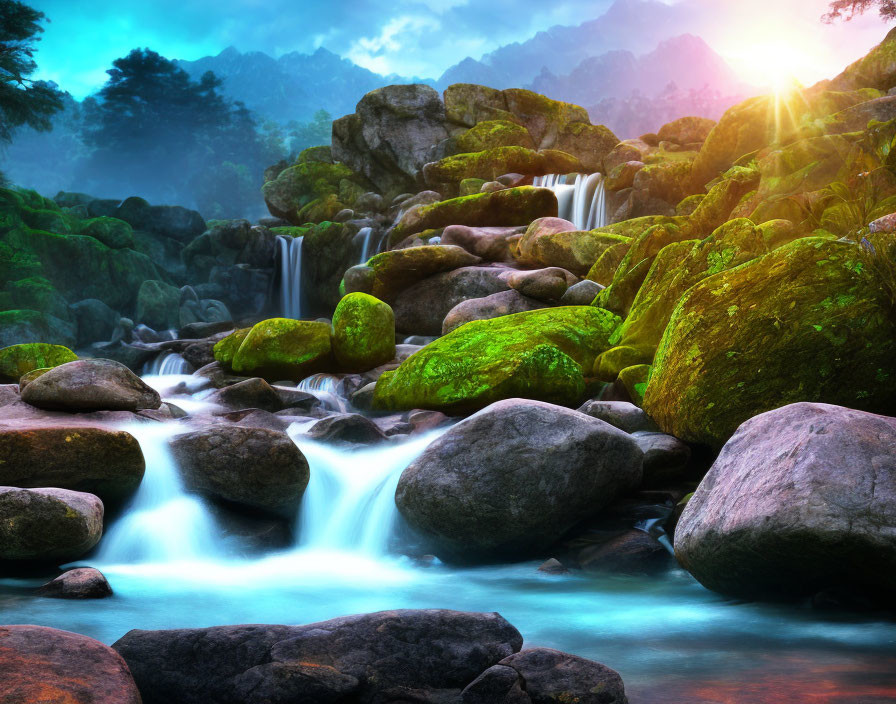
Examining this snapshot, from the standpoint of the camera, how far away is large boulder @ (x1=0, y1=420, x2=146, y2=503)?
584 cm

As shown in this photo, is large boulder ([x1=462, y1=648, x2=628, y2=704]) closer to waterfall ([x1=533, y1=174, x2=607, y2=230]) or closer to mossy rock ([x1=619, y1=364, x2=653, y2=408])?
mossy rock ([x1=619, y1=364, x2=653, y2=408])

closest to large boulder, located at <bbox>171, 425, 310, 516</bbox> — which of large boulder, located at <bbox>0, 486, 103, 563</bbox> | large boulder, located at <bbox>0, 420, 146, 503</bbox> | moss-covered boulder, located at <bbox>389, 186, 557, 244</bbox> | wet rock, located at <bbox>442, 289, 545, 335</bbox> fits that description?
large boulder, located at <bbox>0, 420, 146, 503</bbox>

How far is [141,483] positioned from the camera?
6586mm

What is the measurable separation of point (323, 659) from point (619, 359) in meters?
6.70

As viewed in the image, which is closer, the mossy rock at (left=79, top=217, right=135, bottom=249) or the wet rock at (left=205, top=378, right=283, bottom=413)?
the wet rock at (left=205, top=378, right=283, bottom=413)

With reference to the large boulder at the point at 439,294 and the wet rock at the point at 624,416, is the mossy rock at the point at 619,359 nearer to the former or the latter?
the wet rock at the point at 624,416

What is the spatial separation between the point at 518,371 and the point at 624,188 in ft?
56.1

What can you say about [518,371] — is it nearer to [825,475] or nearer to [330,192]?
[825,475]

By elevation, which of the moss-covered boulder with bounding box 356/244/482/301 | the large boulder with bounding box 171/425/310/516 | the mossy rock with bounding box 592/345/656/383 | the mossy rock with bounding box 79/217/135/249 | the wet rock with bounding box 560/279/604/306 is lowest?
the large boulder with bounding box 171/425/310/516

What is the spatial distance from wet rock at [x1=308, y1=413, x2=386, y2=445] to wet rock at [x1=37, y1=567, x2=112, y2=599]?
354 cm

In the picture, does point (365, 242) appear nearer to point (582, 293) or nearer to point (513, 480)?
point (582, 293)

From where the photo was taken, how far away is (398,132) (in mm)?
36969

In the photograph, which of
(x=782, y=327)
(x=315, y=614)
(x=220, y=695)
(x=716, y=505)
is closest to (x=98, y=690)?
(x=220, y=695)

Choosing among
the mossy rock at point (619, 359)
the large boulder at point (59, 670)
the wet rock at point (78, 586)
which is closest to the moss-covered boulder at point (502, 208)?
the mossy rock at point (619, 359)
